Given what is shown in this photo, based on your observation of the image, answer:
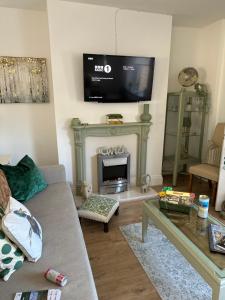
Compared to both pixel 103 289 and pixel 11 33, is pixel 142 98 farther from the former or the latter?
pixel 103 289

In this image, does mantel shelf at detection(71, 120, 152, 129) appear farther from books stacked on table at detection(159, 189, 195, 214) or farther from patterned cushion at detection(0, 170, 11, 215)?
books stacked on table at detection(159, 189, 195, 214)

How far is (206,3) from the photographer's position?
2.60 m

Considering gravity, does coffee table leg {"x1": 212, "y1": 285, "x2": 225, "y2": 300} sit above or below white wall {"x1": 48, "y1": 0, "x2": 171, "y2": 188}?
below

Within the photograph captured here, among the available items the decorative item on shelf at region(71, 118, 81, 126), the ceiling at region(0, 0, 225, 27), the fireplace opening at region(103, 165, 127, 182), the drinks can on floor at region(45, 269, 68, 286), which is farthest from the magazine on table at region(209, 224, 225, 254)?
the ceiling at region(0, 0, 225, 27)

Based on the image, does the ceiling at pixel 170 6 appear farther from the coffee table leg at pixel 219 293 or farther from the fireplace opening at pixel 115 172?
the coffee table leg at pixel 219 293

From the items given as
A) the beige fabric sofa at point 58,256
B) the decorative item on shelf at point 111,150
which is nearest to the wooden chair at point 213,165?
the decorative item on shelf at point 111,150

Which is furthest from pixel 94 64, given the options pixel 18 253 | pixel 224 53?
pixel 18 253

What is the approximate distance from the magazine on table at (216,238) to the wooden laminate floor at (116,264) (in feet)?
1.90

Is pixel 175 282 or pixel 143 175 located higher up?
pixel 143 175

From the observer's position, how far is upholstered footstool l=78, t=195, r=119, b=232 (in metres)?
2.31

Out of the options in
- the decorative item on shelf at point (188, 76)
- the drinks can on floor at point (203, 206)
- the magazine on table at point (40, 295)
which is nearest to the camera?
the magazine on table at point (40, 295)

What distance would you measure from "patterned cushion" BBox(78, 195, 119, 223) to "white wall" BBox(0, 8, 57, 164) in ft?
4.14

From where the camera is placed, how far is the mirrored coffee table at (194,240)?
124 cm

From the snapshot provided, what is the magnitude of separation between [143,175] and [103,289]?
187 cm
